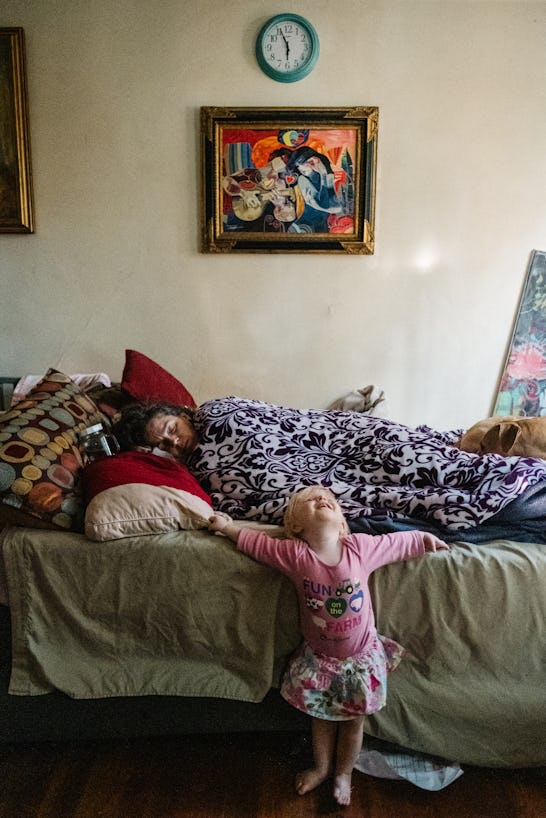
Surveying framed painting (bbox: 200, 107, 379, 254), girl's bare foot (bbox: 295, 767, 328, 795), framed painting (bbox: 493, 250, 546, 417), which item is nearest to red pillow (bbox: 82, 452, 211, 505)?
girl's bare foot (bbox: 295, 767, 328, 795)

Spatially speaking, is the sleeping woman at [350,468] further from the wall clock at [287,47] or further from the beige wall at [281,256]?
the wall clock at [287,47]

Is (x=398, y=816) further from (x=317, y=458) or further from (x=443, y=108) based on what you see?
(x=443, y=108)

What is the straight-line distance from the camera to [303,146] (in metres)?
2.47

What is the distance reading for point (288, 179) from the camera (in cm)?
249

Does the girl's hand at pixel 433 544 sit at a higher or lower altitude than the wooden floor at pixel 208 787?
higher

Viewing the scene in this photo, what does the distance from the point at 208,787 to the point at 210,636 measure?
34cm

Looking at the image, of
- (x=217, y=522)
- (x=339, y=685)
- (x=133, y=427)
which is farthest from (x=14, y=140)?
(x=339, y=685)

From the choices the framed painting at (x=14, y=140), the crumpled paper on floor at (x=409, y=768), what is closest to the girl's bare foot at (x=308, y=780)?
the crumpled paper on floor at (x=409, y=768)

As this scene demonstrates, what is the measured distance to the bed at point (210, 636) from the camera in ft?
4.46

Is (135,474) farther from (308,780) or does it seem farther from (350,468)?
(308,780)

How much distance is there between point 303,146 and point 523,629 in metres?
1.99

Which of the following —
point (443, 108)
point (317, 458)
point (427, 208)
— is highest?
point (443, 108)

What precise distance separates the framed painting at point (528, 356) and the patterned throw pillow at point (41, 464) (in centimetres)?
190

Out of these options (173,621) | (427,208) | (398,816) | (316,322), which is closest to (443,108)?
(427,208)
